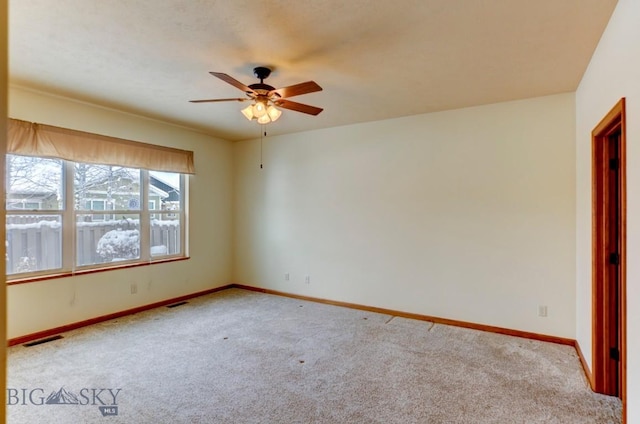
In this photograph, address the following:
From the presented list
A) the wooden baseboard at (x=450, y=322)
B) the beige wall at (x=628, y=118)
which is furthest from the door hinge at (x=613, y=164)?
the wooden baseboard at (x=450, y=322)

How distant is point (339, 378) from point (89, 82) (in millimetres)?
3602

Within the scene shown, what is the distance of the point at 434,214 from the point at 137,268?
13.1ft

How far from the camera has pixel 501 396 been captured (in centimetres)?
249

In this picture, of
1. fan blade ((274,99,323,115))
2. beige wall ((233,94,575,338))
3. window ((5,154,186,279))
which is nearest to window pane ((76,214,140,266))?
window ((5,154,186,279))

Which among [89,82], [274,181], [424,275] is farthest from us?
[274,181]

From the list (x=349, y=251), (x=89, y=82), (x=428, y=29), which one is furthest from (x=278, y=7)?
(x=349, y=251)

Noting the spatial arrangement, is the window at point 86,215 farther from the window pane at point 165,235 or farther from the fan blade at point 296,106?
the fan blade at point 296,106

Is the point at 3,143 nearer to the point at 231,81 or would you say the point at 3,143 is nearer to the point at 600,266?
the point at 231,81

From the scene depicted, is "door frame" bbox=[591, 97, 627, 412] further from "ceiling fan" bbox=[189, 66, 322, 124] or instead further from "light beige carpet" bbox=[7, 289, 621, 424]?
"ceiling fan" bbox=[189, 66, 322, 124]

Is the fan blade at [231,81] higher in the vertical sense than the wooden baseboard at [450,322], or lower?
higher

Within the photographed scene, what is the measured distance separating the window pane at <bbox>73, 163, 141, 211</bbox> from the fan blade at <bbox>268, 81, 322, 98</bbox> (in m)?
2.76

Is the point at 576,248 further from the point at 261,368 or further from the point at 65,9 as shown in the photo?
the point at 65,9

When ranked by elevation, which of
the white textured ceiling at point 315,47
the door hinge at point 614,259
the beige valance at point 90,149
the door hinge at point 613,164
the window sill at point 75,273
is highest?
the white textured ceiling at point 315,47

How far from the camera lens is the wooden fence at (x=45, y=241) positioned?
3.47 m
